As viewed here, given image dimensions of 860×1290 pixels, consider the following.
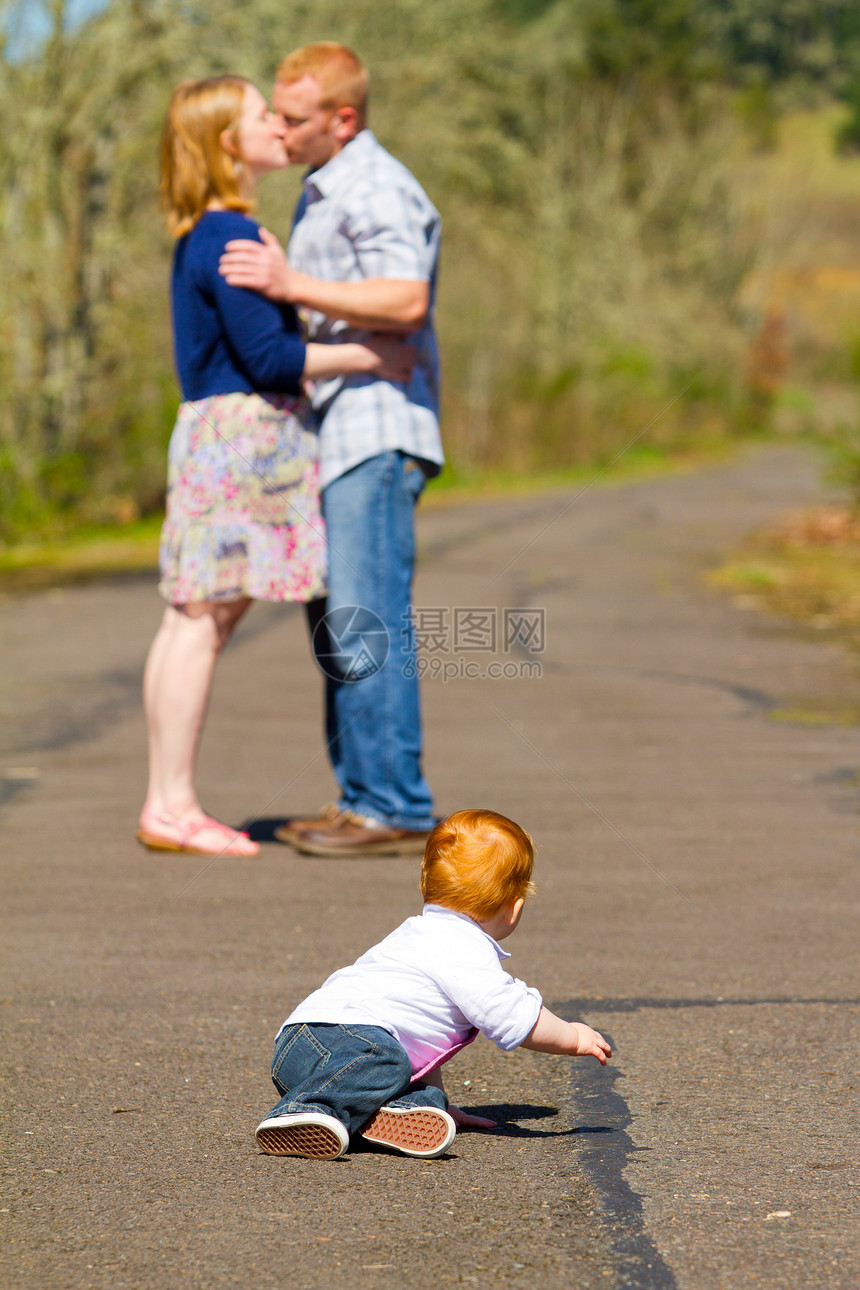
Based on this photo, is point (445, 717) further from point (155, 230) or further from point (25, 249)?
point (155, 230)

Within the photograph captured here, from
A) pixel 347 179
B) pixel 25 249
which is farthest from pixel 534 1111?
pixel 25 249

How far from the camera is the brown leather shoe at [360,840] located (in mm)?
4270

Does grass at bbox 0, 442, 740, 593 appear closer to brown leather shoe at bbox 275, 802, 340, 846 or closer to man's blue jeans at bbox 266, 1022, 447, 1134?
brown leather shoe at bbox 275, 802, 340, 846

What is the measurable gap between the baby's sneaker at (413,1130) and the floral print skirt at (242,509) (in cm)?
195

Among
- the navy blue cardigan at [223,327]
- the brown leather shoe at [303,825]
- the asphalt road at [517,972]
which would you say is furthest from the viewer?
the brown leather shoe at [303,825]

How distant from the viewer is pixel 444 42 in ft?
56.6

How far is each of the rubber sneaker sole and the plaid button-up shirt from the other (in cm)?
219

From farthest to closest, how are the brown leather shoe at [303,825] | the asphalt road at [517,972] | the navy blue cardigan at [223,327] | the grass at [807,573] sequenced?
the grass at [807,573]
the brown leather shoe at [303,825]
the navy blue cardigan at [223,327]
the asphalt road at [517,972]

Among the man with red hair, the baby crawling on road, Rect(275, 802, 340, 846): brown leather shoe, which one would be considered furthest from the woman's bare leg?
the baby crawling on road

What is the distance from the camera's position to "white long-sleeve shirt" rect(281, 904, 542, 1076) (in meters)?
2.51

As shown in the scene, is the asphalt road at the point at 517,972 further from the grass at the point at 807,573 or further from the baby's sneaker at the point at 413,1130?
the grass at the point at 807,573

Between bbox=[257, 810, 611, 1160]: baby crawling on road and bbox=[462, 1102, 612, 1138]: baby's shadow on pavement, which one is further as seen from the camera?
bbox=[462, 1102, 612, 1138]: baby's shadow on pavement

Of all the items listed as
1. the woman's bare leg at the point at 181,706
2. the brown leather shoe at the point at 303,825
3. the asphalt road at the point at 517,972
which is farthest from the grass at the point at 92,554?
the woman's bare leg at the point at 181,706

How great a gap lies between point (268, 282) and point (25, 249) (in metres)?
8.68
